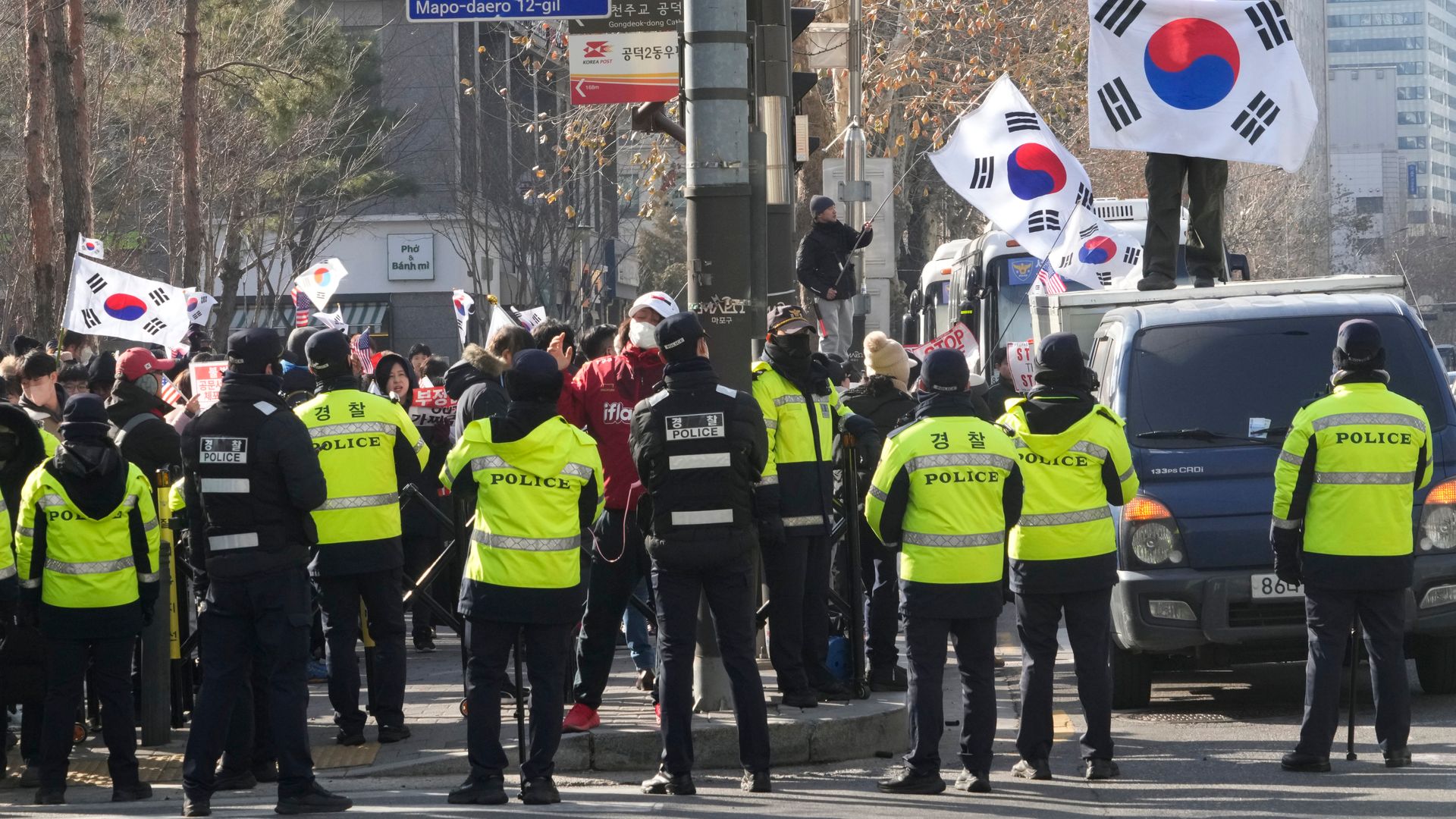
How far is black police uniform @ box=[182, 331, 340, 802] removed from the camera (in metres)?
7.45

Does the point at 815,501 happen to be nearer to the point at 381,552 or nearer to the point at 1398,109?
the point at 381,552

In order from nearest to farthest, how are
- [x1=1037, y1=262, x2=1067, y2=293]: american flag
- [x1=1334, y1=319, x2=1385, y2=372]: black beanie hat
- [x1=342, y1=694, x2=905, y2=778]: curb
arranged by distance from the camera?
[x1=1334, y1=319, x2=1385, y2=372]: black beanie hat, [x1=342, y1=694, x2=905, y2=778]: curb, [x1=1037, y1=262, x2=1067, y2=293]: american flag

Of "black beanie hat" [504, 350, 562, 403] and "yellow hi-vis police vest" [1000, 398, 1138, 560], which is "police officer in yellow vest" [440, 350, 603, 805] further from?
"yellow hi-vis police vest" [1000, 398, 1138, 560]

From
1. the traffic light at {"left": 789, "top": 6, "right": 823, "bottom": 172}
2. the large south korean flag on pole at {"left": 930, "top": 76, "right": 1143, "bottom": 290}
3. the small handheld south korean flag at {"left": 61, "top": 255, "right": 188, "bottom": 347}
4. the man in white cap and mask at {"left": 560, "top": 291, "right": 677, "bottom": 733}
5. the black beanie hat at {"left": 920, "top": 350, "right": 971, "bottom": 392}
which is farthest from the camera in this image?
the small handheld south korean flag at {"left": 61, "top": 255, "right": 188, "bottom": 347}

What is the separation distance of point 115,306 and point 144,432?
7.40 m

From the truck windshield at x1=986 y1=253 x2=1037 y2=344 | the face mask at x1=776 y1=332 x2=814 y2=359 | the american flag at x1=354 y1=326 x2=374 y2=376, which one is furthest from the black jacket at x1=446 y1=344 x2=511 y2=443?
the truck windshield at x1=986 y1=253 x2=1037 y2=344

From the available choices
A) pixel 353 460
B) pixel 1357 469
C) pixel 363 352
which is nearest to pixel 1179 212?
pixel 1357 469

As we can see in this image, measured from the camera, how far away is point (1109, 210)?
2078cm

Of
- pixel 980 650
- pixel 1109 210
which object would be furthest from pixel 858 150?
pixel 980 650

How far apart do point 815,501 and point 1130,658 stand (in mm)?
1854

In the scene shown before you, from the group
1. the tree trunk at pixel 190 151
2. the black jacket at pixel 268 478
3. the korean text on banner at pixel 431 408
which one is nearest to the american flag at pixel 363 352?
the korean text on banner at pixel 431 408

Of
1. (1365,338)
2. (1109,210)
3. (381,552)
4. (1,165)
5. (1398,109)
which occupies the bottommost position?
(381,552)

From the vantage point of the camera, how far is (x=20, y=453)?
8695mm

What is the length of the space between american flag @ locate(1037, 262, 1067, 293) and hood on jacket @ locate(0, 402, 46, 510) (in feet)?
32.9
